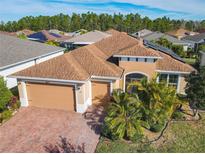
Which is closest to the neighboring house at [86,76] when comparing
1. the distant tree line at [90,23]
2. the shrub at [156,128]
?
the shrub at [156,128]

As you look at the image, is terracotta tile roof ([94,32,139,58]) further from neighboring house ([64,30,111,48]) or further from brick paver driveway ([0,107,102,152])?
neighboring house ([64,30,111,48])

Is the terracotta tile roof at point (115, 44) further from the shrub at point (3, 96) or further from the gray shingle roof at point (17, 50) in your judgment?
the shrub at point (3, 96)

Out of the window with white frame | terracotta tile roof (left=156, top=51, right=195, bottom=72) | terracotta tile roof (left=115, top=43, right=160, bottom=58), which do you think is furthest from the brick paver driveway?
terracotta tile roof (left=156, top=51, right=195, bottom=72)

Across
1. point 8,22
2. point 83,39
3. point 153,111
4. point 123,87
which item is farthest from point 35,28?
point 153,111

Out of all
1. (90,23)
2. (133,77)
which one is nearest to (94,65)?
(133,77)

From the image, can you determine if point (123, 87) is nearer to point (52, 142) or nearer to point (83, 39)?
point (52, 142)
